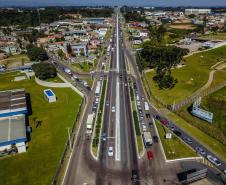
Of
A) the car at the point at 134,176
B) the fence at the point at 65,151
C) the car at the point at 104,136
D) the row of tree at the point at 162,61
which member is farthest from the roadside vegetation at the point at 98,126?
the row of tree at the point at 162,61

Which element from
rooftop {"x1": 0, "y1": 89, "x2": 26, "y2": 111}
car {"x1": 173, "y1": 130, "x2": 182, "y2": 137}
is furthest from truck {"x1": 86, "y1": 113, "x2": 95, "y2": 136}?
car {"x1": 173, "y1": 130, "x2": 182, "y2": 137}

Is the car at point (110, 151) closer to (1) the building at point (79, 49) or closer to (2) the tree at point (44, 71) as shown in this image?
(2) the tree at point (44, 71)

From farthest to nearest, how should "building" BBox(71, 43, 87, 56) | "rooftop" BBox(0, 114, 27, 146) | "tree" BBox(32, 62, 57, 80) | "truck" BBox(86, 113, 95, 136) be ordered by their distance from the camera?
"building" BBox(71, 43, 87, 56)
"tree" BBox(32, 62, 57, 80)
"truck" BBox(86, 113, 95, 136)
"rooftop" BBox(0, 114, 27, 146)

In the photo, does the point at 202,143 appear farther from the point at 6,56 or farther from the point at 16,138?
the point at 6,56

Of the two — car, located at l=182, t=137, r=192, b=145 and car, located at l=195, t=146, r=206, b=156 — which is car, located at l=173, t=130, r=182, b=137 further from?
car, located at l=195, t=146, r=206, b=156

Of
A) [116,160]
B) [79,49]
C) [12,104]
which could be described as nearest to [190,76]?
[116,160]

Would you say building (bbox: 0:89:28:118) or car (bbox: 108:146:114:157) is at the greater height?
building (bbox: 0:89:28:118)
